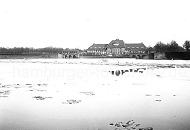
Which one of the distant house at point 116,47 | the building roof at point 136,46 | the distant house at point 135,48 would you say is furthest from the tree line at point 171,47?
the distant house at point 116,47

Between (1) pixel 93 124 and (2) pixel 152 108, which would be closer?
(1) pixel 93 124

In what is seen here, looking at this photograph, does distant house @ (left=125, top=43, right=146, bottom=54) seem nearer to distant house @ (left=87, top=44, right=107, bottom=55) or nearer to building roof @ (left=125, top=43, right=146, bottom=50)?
building roof @ (left=125, top=43, right=146, bottom=50)

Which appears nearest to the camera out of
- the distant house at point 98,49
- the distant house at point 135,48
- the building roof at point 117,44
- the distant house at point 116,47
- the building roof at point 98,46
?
the distant house at point 135,48

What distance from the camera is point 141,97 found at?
11.6 metres

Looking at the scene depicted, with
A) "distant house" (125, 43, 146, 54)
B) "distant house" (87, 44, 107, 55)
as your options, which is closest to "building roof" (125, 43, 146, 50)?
"distant house" (125, 43, 146, 54)

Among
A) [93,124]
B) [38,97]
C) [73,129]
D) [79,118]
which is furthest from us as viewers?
[38,97]

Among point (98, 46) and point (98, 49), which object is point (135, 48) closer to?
point (98, 49)

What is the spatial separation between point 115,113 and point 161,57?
71.2m

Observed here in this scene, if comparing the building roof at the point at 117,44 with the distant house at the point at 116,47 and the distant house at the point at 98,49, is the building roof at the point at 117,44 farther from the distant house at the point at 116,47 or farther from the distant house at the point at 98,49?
the distant house at the point at 98,49

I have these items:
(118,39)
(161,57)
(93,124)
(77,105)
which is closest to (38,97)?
(77,105)

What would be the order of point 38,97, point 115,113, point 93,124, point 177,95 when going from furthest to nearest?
point 177,95, point 38,97, point 115,113, point 93,124

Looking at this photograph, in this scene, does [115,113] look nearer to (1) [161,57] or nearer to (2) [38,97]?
(2) [38,97]

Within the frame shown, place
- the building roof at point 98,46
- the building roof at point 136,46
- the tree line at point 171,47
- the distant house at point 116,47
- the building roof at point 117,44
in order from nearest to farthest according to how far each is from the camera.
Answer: the tree line at point 171,47
the building roof at point 136,46
the distant house at point 116,47
the building roof at point 117,44
the building roof at point 98,46

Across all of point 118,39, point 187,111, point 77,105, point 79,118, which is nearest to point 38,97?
point 77,105
